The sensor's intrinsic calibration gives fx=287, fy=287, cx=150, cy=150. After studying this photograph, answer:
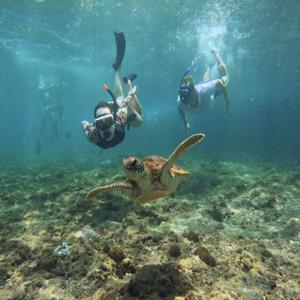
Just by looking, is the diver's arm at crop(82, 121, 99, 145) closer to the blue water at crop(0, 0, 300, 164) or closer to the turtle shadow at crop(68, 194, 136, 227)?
the turtle shadow at crop(68, 194, 136, 227)

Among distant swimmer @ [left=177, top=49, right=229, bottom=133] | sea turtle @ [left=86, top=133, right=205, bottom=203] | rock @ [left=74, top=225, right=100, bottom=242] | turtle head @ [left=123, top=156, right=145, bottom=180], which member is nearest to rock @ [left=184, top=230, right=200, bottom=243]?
sea turtle @ [left=86, top=133, right=205, bottom=203]

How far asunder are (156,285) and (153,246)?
6.68 ft

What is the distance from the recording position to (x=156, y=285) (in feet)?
11.3

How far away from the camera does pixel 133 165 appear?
3971mm

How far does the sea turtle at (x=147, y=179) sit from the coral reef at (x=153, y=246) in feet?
3.58

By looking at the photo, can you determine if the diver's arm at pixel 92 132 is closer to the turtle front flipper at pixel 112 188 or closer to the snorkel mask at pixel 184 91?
the turtle front flipper at pixel 112 188

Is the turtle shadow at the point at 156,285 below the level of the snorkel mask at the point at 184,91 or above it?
below

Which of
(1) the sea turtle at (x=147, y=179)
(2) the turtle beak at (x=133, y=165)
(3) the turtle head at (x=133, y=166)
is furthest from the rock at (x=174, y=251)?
(2) the turtle beak at (x=133, y=165)

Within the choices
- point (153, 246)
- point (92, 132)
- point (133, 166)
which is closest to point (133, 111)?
point (92, 132)

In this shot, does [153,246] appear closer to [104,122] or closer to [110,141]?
[110,141]

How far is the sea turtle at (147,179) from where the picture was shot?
3.99m

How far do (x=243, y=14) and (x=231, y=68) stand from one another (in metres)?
20.1

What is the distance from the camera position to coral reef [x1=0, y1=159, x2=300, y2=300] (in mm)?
3990

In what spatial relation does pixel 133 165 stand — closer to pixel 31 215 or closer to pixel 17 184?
pixel 31 215
